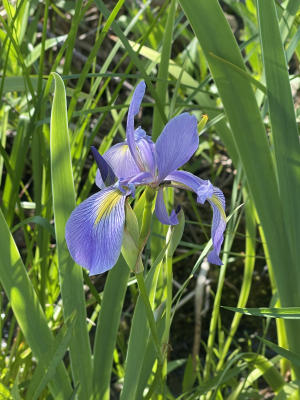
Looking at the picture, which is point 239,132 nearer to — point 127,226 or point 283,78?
point 283,78

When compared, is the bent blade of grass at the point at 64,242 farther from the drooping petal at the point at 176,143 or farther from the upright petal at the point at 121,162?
the drooping petal at the point at 176,143

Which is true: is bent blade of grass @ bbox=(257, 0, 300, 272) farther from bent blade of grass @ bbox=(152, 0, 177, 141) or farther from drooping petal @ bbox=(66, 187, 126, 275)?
drooping petal @ bbox=(66, 187, 126, 275)

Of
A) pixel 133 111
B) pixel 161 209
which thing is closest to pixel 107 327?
pixel 161 209

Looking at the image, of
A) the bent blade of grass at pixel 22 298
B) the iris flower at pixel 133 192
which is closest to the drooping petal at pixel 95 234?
the iris flower at pixel 133 192

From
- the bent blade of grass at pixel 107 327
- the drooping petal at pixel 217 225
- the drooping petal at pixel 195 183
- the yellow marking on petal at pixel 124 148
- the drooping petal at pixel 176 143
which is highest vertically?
the drooping petal at pixel 176 143

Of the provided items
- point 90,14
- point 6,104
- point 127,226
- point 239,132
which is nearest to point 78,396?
point 127,226

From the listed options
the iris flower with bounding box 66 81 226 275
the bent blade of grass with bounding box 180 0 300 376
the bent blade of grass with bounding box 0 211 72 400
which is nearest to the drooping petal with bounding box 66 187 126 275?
the iris flower with bounding box 66 81 226 275
